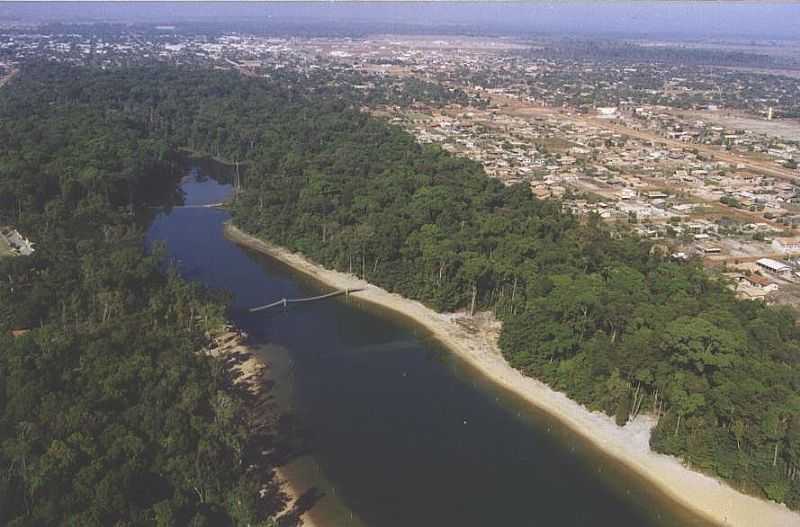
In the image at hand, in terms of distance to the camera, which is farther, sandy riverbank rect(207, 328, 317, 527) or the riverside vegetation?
sandy riverbank rect(207, 328, 317, 527)

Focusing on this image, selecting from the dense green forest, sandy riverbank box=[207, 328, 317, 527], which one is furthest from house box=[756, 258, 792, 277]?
the dense green forest

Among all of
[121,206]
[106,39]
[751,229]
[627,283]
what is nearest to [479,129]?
[751,229]

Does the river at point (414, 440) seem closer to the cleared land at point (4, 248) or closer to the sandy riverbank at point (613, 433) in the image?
the sandy riverbank at point (613, 433)

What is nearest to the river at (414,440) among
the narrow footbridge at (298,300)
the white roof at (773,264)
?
the narrow footbridge at (298,300)

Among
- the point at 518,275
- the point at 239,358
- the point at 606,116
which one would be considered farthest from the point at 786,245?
the point at 606,116

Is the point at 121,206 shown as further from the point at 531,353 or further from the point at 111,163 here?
the point at 531,353

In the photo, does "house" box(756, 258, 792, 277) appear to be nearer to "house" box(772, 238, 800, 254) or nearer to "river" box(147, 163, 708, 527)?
"house" box(772, 238, 800, 254)
